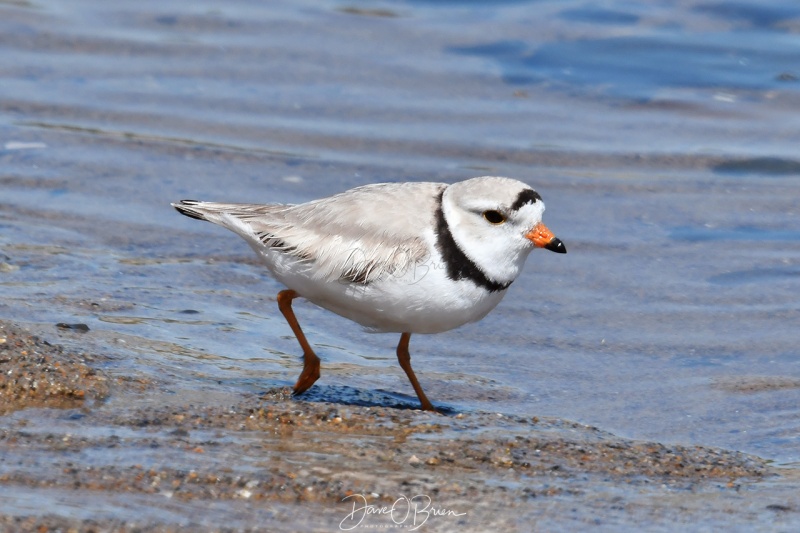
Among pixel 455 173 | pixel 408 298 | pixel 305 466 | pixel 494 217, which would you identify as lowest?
pixel 455 173

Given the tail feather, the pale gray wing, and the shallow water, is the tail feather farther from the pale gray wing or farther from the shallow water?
the shallow water

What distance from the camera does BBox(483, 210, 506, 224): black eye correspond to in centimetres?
A: 498

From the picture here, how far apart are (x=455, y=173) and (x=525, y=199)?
13.9 ft

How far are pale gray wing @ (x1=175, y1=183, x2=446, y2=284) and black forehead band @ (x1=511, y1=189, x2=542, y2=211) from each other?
0.37 metres

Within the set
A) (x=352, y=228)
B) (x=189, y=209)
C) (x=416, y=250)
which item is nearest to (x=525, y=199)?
(x=416, y=250)

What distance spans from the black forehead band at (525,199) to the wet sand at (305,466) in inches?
38.2

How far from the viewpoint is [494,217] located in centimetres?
500

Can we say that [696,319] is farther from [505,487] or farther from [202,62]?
[202,62]

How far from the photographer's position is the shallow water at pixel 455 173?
604 cm

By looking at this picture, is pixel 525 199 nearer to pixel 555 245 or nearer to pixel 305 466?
pixel 555 245

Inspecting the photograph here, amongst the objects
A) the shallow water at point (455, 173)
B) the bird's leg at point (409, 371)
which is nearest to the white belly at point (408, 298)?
the bird's leg at point (409, 371)
